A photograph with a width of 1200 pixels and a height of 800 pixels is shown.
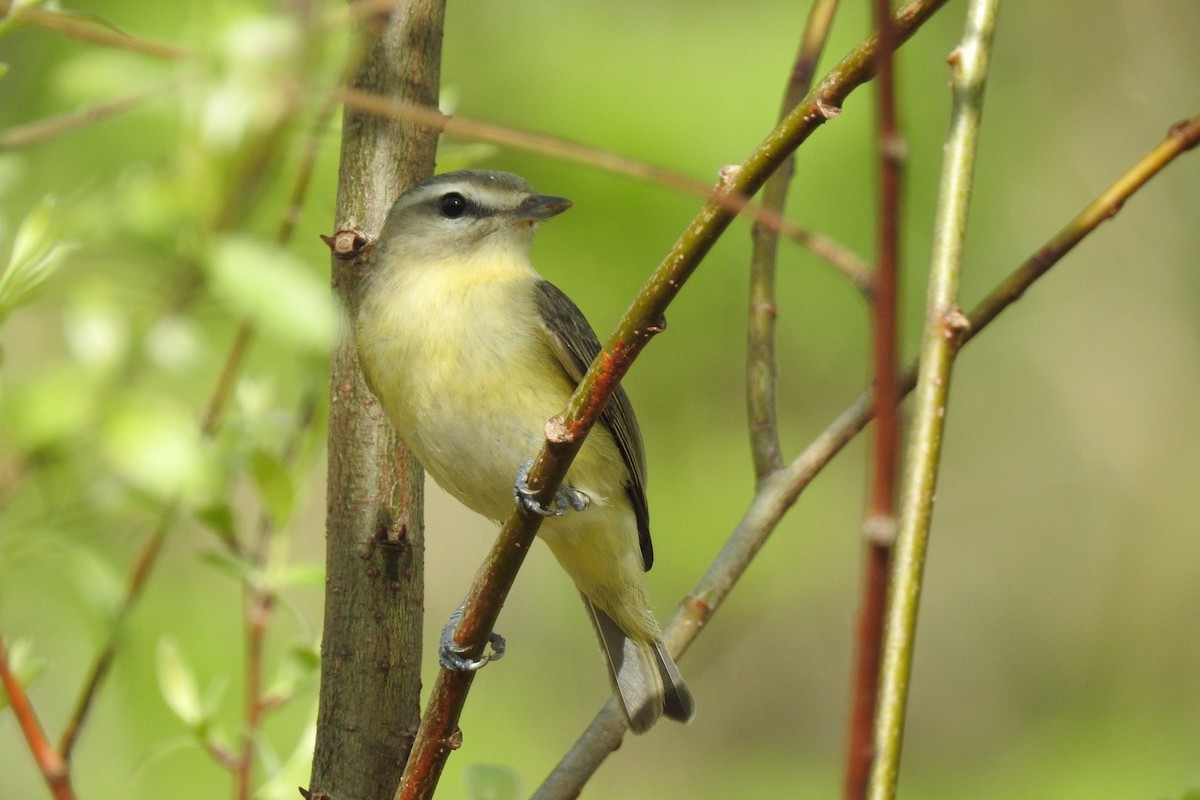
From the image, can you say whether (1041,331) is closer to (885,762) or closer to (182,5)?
(182,5)

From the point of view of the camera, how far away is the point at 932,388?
1.73 meters

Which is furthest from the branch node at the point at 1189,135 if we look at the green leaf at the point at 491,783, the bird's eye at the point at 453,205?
the bird's eye at the point at 453,205

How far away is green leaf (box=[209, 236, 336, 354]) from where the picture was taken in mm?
1256

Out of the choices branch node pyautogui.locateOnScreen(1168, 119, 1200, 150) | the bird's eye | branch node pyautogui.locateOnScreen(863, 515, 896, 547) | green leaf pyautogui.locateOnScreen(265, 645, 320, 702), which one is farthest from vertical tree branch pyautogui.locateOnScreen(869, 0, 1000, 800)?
the bird's eye

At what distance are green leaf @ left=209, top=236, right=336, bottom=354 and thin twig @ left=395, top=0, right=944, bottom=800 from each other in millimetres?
410

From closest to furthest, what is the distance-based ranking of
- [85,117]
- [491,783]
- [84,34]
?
[84,34]
[85,117]
[491,783]

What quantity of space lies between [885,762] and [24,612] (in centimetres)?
307

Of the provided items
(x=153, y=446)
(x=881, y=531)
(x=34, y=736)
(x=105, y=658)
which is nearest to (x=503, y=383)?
(x=105, y=658)

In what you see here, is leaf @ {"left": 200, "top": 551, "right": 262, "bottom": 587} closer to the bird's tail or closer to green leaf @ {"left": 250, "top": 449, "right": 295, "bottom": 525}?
green leaf @ {"left": 250, "top": 449, "right": 295, "bottom": 525}

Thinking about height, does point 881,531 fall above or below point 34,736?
above

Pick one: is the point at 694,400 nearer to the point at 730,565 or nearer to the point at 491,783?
the point at 730,565

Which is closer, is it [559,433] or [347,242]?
[559,433]

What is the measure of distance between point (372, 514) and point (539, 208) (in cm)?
124

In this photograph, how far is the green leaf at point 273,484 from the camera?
2.42m
